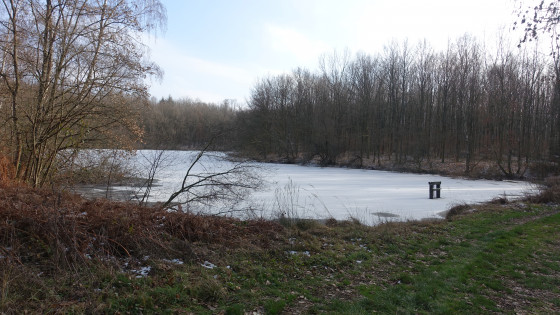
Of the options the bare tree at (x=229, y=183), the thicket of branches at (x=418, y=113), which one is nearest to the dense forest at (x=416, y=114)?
the thicket of branches at (x=418, y=113)

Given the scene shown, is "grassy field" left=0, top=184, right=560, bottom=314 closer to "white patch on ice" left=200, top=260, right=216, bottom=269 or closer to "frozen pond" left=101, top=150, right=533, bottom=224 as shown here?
"white patch on ice" left=200, top=260, right=216, bottom=269

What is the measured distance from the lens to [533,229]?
9672 mm

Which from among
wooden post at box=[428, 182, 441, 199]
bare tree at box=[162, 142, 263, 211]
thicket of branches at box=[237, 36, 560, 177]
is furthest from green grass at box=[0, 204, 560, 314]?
thicket of branches at box=[237, 36, 560, 177]

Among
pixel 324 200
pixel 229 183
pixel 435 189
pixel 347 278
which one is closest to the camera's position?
pixel 347 278

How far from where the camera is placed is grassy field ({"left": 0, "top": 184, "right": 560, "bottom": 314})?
158 inches

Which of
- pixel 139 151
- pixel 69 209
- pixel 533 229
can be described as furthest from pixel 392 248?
pixel 139 151

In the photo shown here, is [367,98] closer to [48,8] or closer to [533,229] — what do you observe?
[533,229]

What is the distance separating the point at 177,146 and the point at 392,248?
5.59 m

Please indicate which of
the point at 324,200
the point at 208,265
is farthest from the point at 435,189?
the point at 208,265

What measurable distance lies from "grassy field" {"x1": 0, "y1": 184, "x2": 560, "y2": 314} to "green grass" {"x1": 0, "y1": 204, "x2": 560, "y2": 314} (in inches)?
0.8

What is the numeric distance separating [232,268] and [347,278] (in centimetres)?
175

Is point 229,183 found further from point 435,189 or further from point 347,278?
point 435,189

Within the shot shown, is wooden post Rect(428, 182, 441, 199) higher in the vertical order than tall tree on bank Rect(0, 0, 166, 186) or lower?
lower

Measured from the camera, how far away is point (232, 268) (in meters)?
5.33
